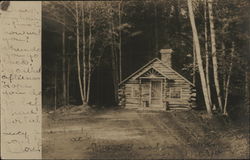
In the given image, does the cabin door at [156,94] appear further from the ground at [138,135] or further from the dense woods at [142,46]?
the dense woods at [142,46]

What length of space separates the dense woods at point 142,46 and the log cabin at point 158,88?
4 cm

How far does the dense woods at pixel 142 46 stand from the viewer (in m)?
1.80

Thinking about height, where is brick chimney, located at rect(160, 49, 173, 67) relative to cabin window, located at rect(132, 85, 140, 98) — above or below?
above

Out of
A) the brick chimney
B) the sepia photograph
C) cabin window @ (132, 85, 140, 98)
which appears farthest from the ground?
the brick chimney

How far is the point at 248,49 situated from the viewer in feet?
5.97

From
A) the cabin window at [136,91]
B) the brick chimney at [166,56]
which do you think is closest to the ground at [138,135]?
the cabin window at [136,91]

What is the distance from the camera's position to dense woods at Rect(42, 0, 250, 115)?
180cm

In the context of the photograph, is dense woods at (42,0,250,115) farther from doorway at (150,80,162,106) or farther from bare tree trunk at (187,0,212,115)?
doorway at (150,80,162,106)

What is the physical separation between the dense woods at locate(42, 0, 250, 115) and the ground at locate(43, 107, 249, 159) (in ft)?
0.31

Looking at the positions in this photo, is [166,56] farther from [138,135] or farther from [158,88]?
[138,135]

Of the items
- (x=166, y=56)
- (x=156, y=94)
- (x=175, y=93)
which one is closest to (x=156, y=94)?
(x=156, y=94)

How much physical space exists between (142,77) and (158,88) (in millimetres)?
123

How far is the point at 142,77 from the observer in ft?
6.12

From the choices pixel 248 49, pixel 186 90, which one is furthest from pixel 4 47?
pixel 248 49
